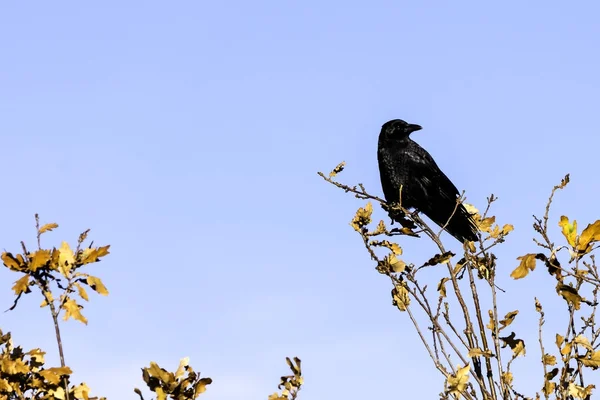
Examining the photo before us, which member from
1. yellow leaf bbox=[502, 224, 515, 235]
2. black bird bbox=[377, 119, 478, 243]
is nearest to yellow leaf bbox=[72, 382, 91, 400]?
yellow leaf bbox=[502, 224, 515, 235]

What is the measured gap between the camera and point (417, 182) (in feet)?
28.6

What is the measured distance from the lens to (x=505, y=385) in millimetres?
3830

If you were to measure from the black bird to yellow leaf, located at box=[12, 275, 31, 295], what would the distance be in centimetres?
612

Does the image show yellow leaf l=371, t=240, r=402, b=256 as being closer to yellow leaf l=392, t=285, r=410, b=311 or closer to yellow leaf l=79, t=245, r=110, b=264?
yellow leaf l=392, t=285, r=410, b=311

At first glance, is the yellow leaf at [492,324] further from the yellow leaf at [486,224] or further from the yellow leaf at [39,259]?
the yellow leaf at [39,259]

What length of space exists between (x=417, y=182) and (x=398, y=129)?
2.45 feet

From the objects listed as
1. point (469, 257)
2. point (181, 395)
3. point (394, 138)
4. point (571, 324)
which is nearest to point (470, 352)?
point (571, 324)

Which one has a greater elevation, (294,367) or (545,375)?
(545,375)

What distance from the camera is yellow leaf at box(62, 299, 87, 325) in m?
2.59

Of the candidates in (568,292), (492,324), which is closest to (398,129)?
(492,324)

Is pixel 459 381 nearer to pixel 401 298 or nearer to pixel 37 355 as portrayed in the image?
pixel 401 298

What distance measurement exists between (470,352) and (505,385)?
215 millimetres

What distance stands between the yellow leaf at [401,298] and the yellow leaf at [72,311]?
7.38ft

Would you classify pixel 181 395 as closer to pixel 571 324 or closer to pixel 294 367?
pixel 294 367
